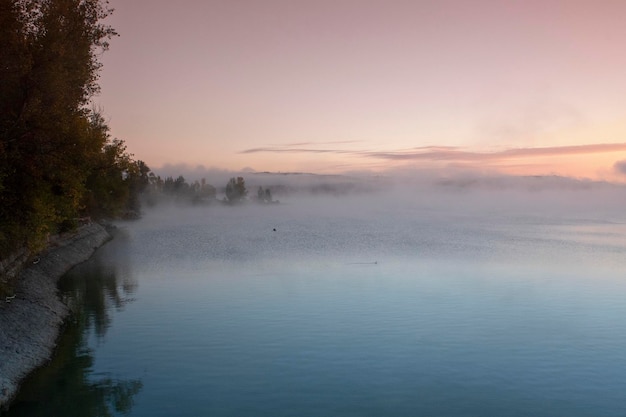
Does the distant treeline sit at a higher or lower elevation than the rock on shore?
higher

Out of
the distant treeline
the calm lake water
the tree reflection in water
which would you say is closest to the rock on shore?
the tree reflection in water

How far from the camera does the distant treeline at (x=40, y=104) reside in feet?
92.9

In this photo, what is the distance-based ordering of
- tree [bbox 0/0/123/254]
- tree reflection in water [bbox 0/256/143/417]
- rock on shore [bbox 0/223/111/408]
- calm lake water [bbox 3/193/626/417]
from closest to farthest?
1. tree reflection in water [bbox 0/256/143/417]
2. calm lake water [bbox 3/193/626/417]
3. rock on shore [bbox 0/223/111/408]
4. tree [bbox 0/0/123/254]

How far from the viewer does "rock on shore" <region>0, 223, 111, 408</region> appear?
81.0 feet

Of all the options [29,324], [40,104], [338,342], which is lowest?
[338,342]

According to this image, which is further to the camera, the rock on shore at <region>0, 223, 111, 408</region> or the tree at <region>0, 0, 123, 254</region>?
the tree at <region>0, 0, 123, 254</region>

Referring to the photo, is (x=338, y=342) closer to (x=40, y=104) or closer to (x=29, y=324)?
(x=29, y=324)

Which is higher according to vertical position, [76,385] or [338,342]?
[76,385]

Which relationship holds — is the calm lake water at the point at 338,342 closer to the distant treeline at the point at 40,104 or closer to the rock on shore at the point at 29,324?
the rock on shore at the point at 29,324

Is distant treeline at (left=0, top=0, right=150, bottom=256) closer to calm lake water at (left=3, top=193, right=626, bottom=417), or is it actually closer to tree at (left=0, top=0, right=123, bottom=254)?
tree at (left=0, top=0, right=123, bottom=254)

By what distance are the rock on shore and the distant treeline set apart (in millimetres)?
4105

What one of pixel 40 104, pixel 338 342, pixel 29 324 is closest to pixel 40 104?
pixel 40 104

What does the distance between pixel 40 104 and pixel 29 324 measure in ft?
41.5

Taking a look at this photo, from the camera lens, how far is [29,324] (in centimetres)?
3134
